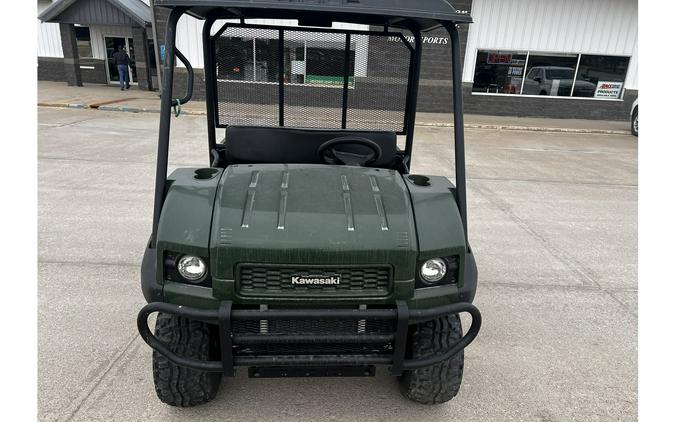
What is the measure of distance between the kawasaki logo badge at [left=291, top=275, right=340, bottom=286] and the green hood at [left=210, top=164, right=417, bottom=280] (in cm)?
8

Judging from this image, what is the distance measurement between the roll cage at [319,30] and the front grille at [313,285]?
48cm

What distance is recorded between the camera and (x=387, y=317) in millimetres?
1860

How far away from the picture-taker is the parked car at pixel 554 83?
14.6m

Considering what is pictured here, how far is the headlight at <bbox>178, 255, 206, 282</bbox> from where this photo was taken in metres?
1.89

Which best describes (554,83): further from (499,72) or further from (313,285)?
(313,285)

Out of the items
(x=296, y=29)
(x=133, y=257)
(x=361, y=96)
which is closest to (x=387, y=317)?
(x=361, y=96)

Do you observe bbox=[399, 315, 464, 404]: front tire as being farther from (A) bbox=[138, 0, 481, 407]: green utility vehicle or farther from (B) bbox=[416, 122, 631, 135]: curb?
(B) bbox=[416, 122, 631, 135]: curb

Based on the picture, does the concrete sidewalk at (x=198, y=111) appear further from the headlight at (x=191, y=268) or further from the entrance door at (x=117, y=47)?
the headlight at (x=191, y=268)

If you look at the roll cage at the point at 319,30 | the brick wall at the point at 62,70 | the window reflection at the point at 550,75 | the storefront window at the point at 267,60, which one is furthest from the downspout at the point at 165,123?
the brick wall at the point at 62,70

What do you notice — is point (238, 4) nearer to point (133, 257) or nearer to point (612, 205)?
point (133, 257)

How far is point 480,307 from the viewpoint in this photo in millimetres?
3359

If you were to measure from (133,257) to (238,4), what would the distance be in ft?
9.15

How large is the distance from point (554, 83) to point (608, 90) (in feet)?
6.29

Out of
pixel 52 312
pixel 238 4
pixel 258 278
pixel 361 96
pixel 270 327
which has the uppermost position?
pixel 238 4
